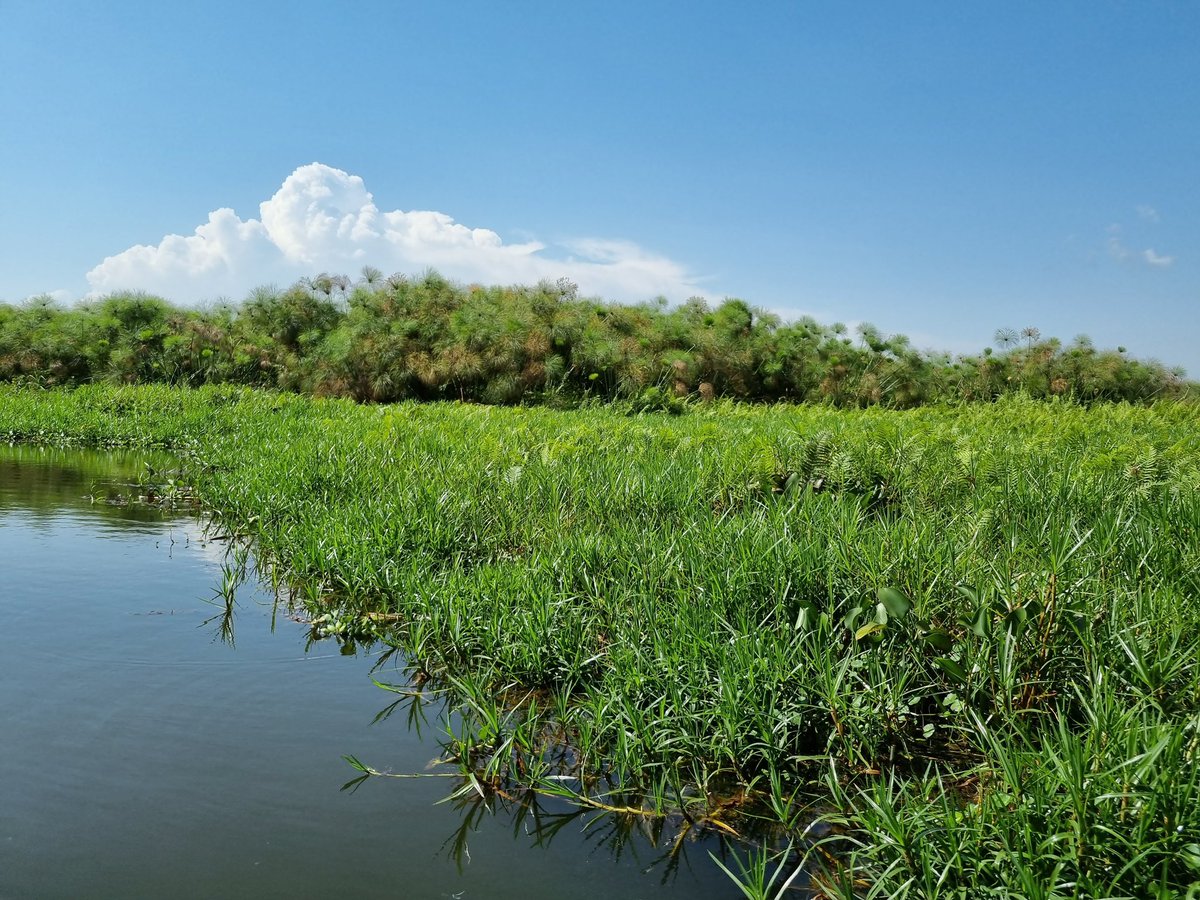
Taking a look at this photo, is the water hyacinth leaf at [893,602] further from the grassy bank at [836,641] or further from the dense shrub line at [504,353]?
the dense shrub line at [504,353]

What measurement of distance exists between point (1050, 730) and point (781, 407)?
478 inches

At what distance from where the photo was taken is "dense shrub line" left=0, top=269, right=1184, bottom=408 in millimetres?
17219

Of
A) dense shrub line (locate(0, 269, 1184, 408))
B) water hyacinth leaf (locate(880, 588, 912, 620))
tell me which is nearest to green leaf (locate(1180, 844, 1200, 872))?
water hyacinth leaf (locate(880, 588, 912, 620))

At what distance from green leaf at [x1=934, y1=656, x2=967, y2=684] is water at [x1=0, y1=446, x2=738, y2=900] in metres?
0.96

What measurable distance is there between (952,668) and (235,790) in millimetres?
2327

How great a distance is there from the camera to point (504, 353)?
17016 millimetres

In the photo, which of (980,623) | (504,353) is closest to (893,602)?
(980,623)

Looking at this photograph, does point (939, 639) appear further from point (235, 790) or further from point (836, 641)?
point (235, 790)

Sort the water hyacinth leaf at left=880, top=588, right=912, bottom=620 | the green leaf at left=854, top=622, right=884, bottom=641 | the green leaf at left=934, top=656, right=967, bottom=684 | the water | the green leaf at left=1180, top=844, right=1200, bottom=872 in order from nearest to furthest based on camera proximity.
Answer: the green leaf at left=1180, top=844, right=1200, bottom=872, the water, the green leaf at left=934, top=656, right=967, bottom=684, the green leaf at left=854, top=622, right=884, bottom=641, the water hyacinth leaf at left=880, top=588, right=912, bottom=620

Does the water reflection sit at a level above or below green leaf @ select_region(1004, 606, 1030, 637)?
below

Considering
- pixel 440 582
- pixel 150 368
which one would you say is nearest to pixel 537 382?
pixel 150 368

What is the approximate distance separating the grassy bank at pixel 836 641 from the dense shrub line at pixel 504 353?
35.2 ft

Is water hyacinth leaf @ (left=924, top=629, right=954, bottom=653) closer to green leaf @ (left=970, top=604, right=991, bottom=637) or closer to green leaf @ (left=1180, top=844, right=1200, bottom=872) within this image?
green leaf @ (left=970, top=604, right=991, bottom=637)

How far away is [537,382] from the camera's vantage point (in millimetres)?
17156
